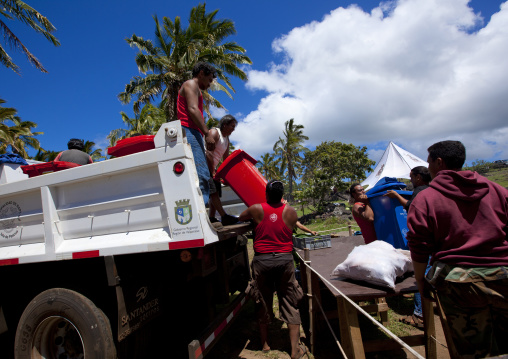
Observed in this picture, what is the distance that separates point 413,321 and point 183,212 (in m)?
3.40

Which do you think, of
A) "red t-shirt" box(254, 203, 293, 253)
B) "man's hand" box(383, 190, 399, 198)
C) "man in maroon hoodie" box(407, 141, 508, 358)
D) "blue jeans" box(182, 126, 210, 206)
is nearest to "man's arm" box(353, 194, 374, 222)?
"man's hand" box(383, 190, 399, 198)

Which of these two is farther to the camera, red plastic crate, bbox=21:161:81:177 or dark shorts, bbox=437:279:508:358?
red plastic crate, bbox=21:161:81:177

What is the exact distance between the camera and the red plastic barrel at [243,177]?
3.29m

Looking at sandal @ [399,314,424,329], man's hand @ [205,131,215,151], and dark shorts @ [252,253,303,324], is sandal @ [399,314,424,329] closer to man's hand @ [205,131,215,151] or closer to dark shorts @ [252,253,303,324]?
dark shorts @ [252,253,303,324]

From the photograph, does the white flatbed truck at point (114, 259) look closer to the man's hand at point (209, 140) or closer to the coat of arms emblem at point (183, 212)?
the coat of arms emblem at point (183, 212)

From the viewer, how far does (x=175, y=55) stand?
14375 millimetres

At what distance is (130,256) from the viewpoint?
2414mm

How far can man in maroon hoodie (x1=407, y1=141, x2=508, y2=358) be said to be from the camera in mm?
1631

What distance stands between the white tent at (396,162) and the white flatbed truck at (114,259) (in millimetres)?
11469

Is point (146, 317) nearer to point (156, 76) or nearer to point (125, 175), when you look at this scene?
point (125, 175)

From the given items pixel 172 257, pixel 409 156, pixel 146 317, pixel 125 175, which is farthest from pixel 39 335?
pixel 409 156

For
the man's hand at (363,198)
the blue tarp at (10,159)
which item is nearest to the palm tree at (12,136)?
the blue tarp at (10,159)

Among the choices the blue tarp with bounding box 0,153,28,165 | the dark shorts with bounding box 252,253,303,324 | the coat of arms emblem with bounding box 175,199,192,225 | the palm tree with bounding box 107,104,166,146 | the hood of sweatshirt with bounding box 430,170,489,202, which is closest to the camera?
the hood of sweatshirt with bounding box 430,170,489,202

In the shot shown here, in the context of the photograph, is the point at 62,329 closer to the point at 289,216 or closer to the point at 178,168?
the point at 178,168
